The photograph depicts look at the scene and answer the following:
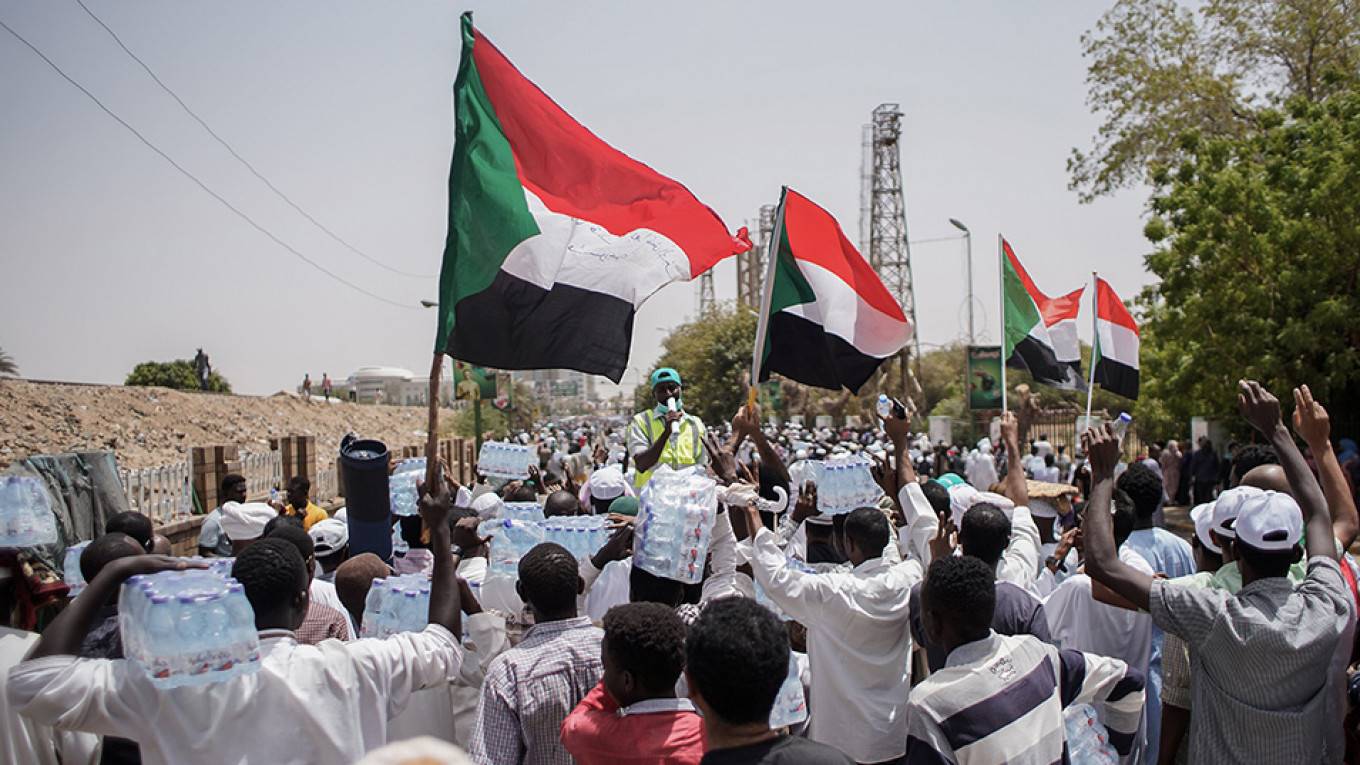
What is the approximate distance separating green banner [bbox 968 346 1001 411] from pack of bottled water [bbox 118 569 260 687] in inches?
1007

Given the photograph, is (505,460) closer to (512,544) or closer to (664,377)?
(664,377)

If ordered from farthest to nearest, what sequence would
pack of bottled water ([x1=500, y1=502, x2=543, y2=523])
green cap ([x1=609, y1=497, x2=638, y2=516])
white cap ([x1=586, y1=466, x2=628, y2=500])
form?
1. white cap ([x1=586, y1=466, x2=628, y2=500])
2. green cap ([x1=609, y1=497, x2=638, y2=516])
3. pack of bottled water ([x1=500, y1=502, x2=543, y2=523])

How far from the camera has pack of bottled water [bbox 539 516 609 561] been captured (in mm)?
4586

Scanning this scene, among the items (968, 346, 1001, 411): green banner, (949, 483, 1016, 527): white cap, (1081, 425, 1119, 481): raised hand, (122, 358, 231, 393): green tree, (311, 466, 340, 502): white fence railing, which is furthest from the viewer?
(122, 358, 231, 393): green tree

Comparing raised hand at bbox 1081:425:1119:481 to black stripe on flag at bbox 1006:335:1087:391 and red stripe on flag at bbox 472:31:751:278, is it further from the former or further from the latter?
black stripe on flag at bbox 1006:335:1087:391

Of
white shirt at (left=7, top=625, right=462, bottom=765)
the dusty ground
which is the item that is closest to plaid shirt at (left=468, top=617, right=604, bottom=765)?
white shirt at (left=7, top=625, right=462, bottom=765)

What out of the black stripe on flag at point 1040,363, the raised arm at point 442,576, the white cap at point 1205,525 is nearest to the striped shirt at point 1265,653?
the white cap at point 1205,525

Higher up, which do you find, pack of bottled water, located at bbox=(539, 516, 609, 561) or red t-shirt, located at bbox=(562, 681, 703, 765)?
pack of bottled water, located at bbox=(539, 516, 609, 561)

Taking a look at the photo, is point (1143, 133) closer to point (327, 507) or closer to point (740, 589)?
point (327, 507)

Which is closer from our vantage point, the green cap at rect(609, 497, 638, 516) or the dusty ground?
the green cap at rect(609, 497, 638, 516)

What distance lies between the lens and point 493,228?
5.31 metres

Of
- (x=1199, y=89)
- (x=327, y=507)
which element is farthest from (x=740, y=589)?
(x=1199, y=89)

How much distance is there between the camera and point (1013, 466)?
522 centimetres

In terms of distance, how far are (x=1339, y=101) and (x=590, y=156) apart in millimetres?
17479
